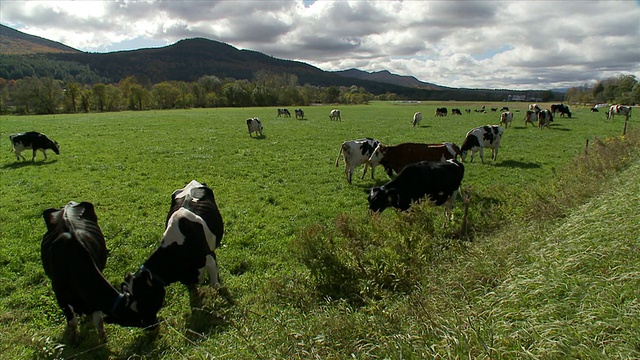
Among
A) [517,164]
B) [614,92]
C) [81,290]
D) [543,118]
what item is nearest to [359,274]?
[81,290]

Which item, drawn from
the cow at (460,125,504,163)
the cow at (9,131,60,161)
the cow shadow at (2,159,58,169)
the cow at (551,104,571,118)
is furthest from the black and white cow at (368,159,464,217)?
the cow at (551,104,571,118)

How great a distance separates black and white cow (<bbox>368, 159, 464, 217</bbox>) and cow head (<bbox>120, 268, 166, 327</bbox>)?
5.24 metres

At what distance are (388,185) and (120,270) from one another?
6.32 metres

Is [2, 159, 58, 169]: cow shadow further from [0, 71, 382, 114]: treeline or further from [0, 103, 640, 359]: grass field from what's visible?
[0, 71, 382, 114]: treeline

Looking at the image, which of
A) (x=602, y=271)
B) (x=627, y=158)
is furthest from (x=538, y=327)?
(x=627, y=158)

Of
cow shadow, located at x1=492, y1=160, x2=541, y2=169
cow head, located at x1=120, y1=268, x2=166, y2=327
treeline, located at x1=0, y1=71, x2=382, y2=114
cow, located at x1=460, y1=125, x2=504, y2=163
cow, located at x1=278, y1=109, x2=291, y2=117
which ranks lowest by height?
cow head, located at x1=120, y1=268, x2=166, y2=327

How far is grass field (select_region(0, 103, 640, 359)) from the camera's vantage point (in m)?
3.41

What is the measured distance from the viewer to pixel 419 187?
873 centimetres

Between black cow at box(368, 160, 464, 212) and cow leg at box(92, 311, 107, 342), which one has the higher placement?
black cow at box(368, 160, 464, 212)

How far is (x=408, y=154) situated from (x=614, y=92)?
356 feet

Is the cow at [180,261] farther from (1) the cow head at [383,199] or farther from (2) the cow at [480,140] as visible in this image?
(2) the cow at [480,140]

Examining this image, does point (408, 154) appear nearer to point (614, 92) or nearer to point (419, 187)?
point (419, 187)

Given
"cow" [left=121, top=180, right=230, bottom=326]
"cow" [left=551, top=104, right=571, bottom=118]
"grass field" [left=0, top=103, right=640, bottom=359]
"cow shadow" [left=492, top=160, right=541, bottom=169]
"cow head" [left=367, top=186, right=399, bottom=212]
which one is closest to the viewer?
"grass field" [left=0, top=103, right=640, bottom=359]

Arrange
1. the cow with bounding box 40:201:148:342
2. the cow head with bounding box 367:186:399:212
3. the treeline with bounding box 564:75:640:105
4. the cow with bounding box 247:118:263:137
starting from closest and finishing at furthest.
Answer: the cow with bounding box 40:201:148:342
the cow head with bounding box 367:186:399:212
the cow with bounding box 247:118:263:137
the treeline with bounding box 564:75:640:105
